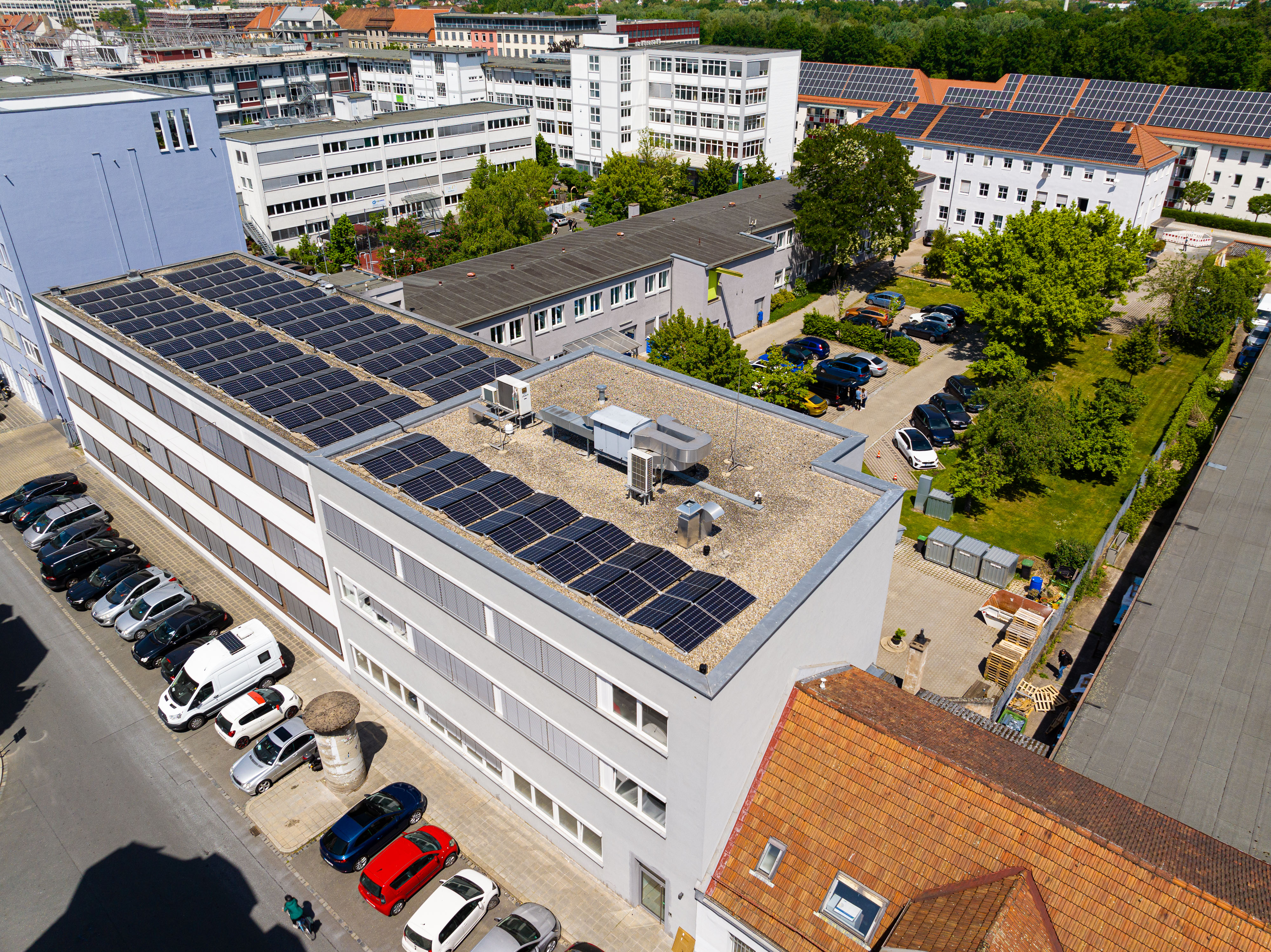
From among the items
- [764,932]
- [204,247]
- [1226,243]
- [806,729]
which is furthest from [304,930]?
[1226,243]

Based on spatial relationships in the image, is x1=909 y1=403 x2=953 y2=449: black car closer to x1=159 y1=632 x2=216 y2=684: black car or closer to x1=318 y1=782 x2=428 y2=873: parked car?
x1=318 y1=782 x2=428 y2=873: parked car

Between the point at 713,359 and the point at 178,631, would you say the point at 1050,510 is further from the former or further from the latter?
the point at 178,631

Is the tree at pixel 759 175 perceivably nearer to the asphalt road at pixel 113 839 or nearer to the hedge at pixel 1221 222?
the hedge at pixel 1221 222

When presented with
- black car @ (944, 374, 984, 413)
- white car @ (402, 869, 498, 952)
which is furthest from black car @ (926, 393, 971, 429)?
white car @ (402, 869, 498, 952)

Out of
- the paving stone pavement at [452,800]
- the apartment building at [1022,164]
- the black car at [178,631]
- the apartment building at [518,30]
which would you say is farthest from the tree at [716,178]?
the black car at [178,631]

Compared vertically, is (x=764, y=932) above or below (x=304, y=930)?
above

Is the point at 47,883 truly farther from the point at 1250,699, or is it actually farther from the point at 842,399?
the point at 842,399
